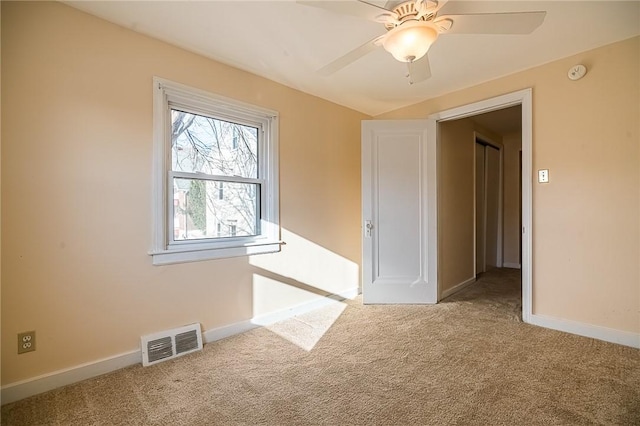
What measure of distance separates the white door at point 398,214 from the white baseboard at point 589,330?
994 millimetres

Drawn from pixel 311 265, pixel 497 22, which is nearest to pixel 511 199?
pixel 311 265

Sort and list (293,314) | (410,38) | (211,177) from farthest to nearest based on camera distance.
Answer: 1. (293,314)
2. (211,177)
3. (410,38)

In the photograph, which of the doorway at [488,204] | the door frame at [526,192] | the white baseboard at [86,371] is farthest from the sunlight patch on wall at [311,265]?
the doorway at [488,204]

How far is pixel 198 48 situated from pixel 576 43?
296cm

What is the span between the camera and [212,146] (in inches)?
103

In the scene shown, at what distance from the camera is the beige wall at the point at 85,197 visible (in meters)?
1.73

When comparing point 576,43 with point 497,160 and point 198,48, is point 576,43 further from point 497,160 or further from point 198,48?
point 497,160

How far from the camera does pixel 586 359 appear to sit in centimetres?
211

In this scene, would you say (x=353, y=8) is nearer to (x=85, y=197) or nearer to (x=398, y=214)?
(x=85, y=197)

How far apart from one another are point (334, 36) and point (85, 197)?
2.03 meters

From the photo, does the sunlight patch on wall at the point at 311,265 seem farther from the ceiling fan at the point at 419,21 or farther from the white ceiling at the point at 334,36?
the ceiling fan at the point at 419,21

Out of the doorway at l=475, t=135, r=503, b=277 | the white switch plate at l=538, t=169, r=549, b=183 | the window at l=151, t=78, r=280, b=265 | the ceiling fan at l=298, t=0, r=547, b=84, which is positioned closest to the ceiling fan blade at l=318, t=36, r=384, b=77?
the ceiling fan at l=298, t=0, r=547, b=84

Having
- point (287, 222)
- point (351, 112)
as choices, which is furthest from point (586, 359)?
point (351, 112)

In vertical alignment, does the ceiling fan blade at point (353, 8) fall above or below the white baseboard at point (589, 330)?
above
